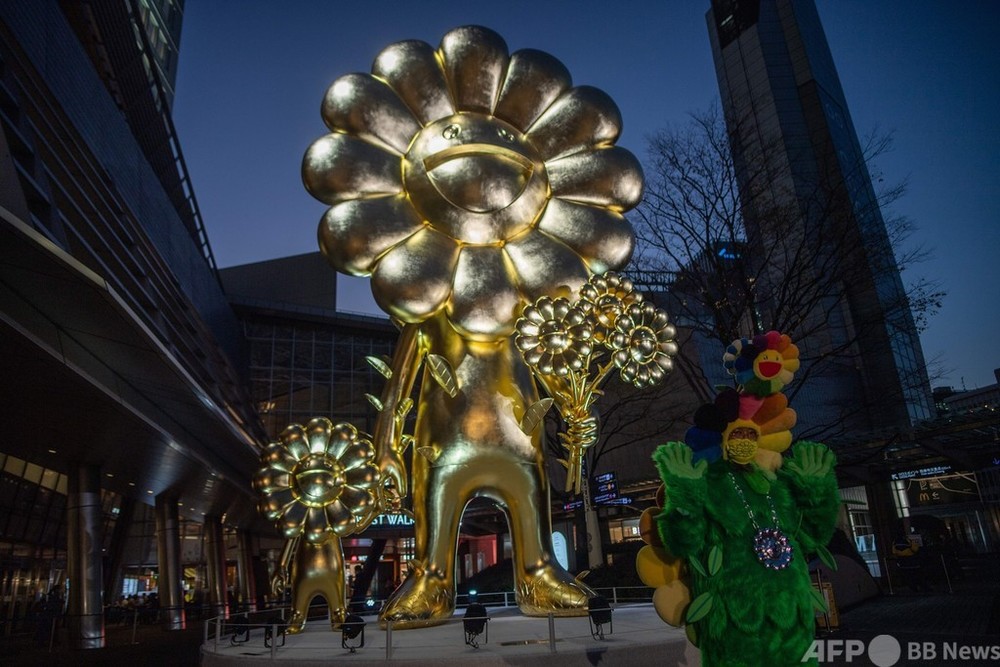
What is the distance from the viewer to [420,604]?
5.52 meters

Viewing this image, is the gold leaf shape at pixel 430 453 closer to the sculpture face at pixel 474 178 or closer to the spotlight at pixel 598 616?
the spotlight at pixel 598 616

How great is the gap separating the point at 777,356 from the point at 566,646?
256 centimetres

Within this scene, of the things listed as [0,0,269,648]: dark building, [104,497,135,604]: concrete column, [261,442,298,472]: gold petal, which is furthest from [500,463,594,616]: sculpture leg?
[104,497,135,604]: concrete column

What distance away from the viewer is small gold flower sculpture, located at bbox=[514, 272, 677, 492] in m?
5.69

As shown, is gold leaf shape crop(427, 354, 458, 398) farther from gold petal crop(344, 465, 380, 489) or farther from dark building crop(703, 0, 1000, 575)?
dark building crop(703, 0, 1000, 575)

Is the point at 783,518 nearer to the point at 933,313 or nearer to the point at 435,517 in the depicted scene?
the point at 435,517

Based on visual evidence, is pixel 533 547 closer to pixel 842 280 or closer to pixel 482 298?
pixel 482 298

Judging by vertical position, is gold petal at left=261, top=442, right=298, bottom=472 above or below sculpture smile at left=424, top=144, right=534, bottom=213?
below

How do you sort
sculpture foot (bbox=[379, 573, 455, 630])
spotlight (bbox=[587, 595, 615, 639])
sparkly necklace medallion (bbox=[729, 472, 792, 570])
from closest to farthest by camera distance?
1. sparkly necklace medallion (bbox=[729, 472, 792, 570])
2. spotlight (bbox=[587, 595, 615, 639])
3. sculpture foot (bbox=[379, 573, 455, 630])

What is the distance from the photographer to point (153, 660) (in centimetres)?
→ 1045

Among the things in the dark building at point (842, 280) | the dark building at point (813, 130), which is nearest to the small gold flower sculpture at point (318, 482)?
the dark building at point (842, 280)

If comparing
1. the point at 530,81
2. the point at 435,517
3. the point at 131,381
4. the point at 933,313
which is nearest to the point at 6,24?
the point at 131,381

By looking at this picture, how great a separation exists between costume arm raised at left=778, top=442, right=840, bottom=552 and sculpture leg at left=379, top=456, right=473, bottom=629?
10.3ft

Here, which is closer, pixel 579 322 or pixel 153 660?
pixel 579 322
